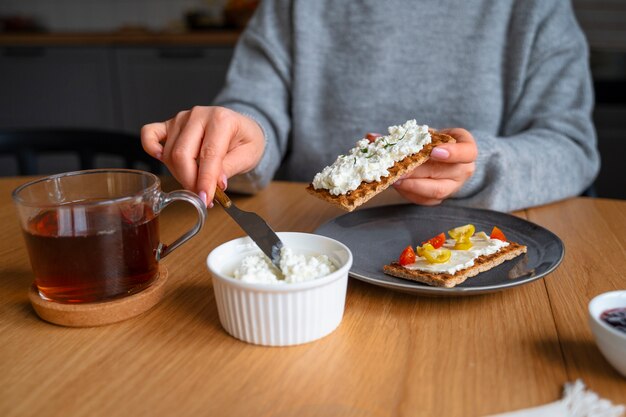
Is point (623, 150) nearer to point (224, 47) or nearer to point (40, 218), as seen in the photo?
point (224, 47)

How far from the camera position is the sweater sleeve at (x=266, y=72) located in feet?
5.14

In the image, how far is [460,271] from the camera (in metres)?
0.84

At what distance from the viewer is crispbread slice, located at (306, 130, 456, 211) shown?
91 cm

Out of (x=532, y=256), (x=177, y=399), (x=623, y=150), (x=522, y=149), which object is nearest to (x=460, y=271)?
(x=532, y=256)

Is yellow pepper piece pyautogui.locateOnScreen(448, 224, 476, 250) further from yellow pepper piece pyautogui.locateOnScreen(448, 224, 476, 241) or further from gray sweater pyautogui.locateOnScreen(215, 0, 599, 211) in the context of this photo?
gray sweater pyautogui.locateOnScreen(215, 0, 599, 211)

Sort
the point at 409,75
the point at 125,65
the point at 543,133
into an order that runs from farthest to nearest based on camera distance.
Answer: the point at 125,65 < the point at 409,75 < the point at 543,133

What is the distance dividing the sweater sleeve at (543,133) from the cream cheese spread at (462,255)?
0.27 meters

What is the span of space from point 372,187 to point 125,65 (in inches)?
115

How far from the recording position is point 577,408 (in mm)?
616

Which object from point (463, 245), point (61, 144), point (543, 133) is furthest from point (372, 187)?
point (61, 144)

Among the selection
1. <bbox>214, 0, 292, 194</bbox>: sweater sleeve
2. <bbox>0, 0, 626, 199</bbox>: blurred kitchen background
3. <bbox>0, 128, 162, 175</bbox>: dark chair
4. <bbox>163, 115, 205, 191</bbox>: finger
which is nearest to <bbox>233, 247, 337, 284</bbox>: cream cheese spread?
<bbox>163, 115, 205, 191</bbox>: finger

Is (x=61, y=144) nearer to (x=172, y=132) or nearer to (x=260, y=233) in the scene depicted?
(x=172, y=132)

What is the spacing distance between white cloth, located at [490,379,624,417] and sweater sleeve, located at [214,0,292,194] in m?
1.02

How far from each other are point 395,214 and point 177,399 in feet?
1.91
